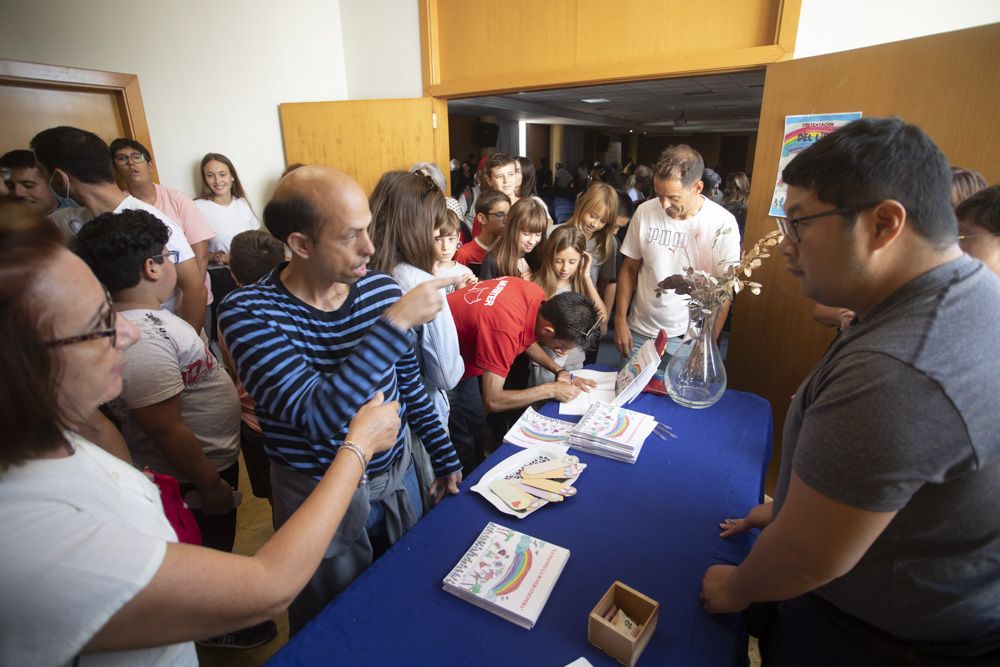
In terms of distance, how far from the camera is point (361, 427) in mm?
970

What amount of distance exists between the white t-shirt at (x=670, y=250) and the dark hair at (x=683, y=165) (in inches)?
7.7

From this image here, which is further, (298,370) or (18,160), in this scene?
(18,160)

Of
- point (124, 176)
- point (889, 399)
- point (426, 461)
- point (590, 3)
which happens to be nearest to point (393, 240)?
point (426, 461)

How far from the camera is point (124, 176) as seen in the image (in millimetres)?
2695

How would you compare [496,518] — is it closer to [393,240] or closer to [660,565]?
[660,565]

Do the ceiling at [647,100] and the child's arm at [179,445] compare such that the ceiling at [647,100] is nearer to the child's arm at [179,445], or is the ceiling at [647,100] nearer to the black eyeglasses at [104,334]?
the child's arm at [179,445]

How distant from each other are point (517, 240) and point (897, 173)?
2.05m

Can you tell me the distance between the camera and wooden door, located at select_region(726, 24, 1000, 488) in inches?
69.4

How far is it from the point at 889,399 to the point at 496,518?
85 centimetres

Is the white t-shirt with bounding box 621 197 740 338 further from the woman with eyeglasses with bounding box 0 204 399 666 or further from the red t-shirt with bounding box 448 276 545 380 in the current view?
the woman with eyeglasses with bounding box 0 204 399 666

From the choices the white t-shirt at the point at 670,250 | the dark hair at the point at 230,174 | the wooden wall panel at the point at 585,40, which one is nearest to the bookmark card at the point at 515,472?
the white t-shirt at the point at 670,250

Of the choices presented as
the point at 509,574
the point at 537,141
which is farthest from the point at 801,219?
the point at 537,141

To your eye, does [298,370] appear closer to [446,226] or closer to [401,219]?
[401,219]

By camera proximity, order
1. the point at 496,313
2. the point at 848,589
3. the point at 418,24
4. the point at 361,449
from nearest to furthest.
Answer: the point at 848,589 → the point at 361,449 → the point at 496,313 → the point at 418,24
